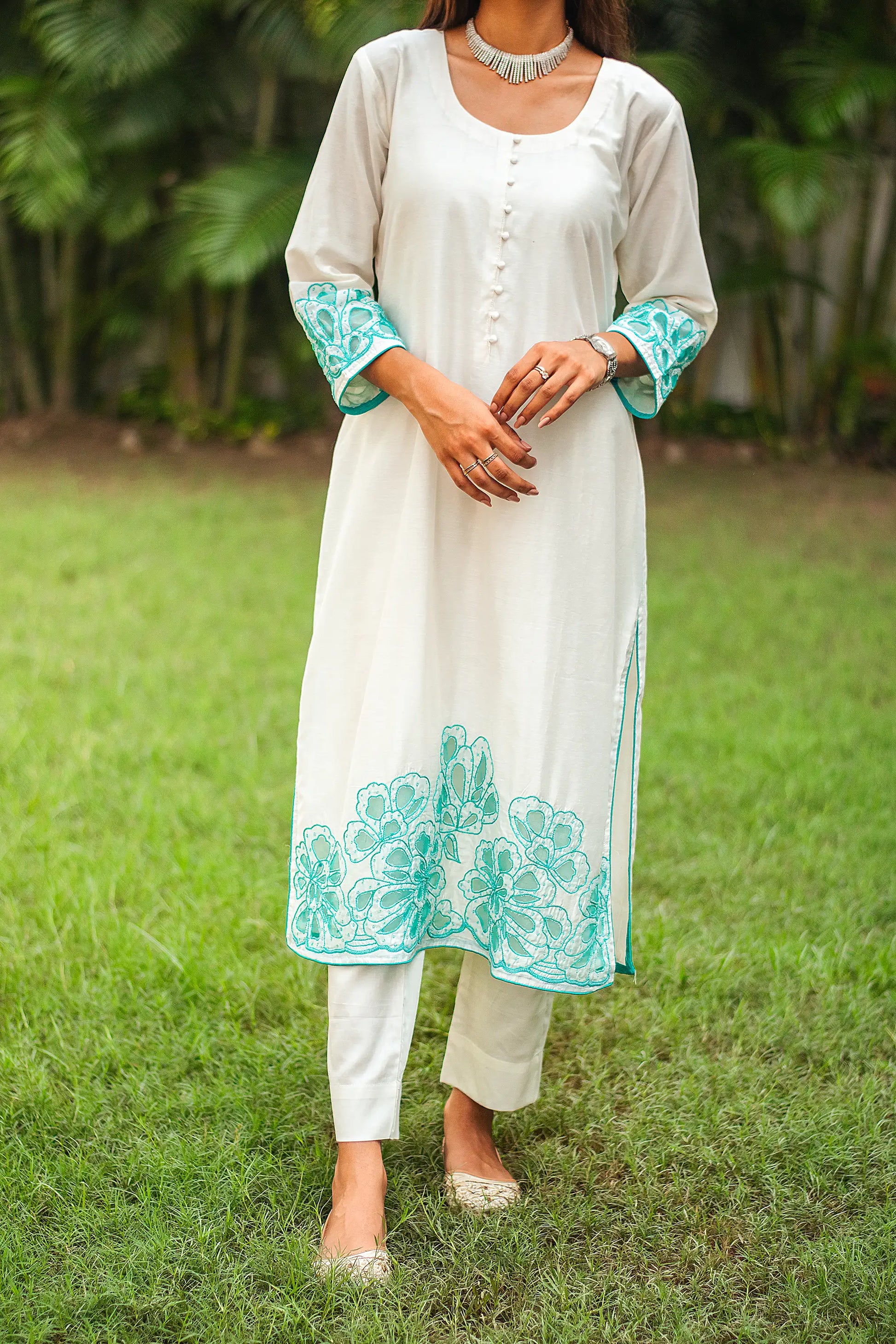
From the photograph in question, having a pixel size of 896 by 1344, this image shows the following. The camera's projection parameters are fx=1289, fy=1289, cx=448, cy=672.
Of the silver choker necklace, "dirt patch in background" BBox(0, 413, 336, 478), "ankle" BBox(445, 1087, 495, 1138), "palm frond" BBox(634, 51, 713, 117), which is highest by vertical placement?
"palm frond" BBox(634, 51, 713, 117)

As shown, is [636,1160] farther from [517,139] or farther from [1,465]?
[1,465]

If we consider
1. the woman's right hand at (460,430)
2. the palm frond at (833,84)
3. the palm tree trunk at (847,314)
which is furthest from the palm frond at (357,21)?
the woman's right hand at (460,430)

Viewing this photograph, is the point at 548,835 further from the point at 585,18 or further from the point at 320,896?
the point at 585,18

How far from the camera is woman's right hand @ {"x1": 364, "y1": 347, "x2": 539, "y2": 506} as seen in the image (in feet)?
5.20

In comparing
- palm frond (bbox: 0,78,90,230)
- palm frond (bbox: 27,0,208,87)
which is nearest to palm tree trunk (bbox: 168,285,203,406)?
palm frond (bbox: 0,78,90,230)

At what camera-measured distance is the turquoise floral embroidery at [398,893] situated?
1693 millimetres

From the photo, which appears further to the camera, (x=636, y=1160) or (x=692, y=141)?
(x=692, y=141)

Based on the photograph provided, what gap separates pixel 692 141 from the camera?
667 centimetres

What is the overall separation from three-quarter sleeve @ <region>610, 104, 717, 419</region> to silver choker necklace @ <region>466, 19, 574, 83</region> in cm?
17

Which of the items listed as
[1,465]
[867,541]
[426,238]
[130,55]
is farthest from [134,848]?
[130,55]

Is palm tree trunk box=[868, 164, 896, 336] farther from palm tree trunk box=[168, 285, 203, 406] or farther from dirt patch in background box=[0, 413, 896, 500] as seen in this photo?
palm tree trunk box=[168, 285, 203, 406]

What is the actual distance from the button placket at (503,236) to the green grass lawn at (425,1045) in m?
1.21

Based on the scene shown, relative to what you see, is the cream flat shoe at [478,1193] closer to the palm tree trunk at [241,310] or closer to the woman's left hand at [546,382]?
the woman's left hand at [546,382]

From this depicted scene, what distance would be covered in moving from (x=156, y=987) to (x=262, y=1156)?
54 centimetres
